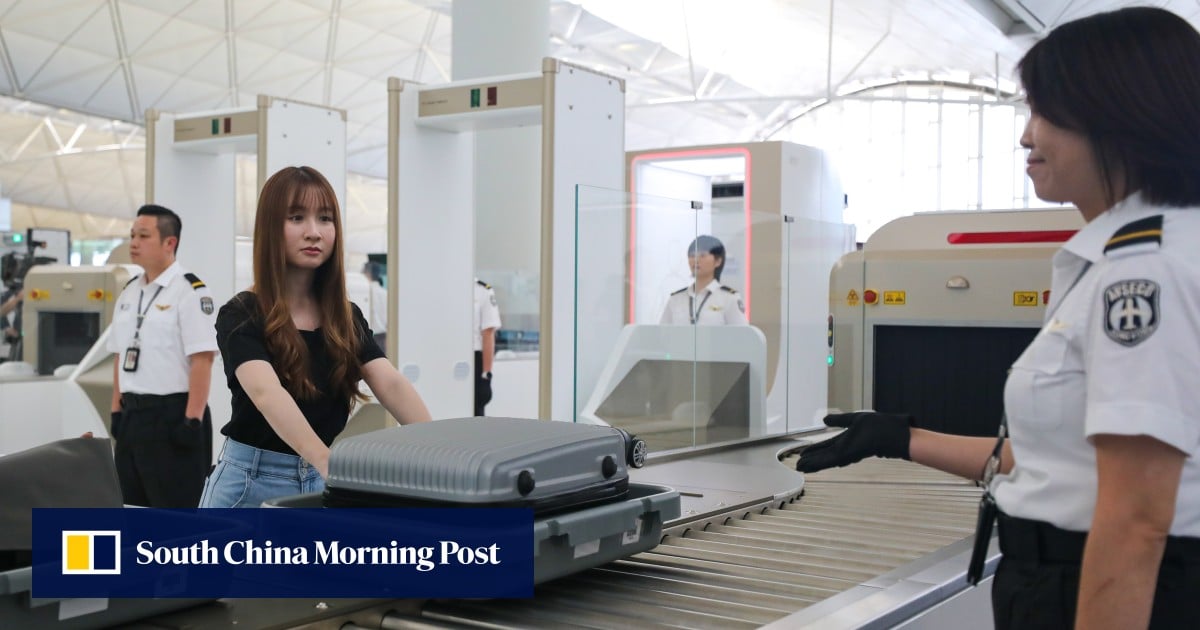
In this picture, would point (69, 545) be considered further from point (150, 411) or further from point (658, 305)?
point (658, 305)

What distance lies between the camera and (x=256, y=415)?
2.72 metres

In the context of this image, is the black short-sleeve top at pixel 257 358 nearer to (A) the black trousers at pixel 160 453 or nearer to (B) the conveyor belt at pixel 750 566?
(B) the conveyor belt at pixel 750 566

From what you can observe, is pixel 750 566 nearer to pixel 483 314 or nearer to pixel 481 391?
pixel 481 391

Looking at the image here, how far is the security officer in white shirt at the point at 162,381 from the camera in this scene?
5281mm

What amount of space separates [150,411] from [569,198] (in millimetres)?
2921

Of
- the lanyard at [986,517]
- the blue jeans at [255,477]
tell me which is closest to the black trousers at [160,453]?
the blue jeans at [255,477]

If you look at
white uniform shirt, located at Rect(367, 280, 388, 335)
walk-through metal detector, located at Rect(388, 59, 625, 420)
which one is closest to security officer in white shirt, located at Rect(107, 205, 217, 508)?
walk-through metal detector, located at Rect(388, 59, 625, 420)

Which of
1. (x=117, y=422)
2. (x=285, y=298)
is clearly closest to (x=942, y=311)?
(x=285, y=298)

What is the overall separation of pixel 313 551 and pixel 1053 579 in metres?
1.27

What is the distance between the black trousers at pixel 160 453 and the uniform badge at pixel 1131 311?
15.2 feet

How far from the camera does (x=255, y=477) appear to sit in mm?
2734

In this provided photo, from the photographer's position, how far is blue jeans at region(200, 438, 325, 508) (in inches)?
107

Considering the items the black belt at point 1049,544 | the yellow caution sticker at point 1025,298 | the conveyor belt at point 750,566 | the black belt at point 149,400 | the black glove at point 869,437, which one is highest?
the yellow caution sticker at point 1025,298

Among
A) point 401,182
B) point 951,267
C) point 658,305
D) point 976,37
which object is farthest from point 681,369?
point 976,37
